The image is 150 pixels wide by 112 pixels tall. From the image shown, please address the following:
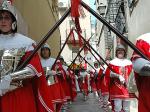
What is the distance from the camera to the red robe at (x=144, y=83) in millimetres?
4785

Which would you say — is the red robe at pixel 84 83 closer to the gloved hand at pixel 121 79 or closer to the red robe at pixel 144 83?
the gloved hand at pixel 121 79

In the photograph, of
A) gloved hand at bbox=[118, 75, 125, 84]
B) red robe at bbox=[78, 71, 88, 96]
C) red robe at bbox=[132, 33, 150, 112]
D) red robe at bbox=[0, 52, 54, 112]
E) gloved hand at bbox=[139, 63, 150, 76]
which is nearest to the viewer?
gloved hand at bbox=[139, 63, 150, 76]

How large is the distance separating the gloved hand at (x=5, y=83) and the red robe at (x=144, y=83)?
1.25 m

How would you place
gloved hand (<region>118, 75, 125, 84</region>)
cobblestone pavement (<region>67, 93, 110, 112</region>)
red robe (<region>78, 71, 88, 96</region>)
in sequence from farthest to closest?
red robe (<region>78, 71, 88, 96</region>)
cobblestone pavement (<region>67, 93, 110, 112</region>)
gloved hand (<region>118, 75, 125, 84</region>)

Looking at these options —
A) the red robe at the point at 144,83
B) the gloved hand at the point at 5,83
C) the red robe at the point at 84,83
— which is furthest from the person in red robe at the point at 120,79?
the red robe at the point at 84,83

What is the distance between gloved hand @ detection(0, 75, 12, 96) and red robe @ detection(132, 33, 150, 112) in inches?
49.3

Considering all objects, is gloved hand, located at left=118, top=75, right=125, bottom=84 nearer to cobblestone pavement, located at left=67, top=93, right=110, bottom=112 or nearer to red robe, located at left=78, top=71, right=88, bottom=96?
cobblestone pavement, located at left=67, top=93, right=110, bottom=112

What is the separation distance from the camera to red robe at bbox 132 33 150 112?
4.79 metres

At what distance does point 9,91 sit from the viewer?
483 cm

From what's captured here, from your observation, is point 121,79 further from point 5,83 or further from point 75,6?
point 5,83

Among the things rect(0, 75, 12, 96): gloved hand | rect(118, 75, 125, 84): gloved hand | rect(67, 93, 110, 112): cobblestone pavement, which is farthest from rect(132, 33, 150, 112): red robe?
rect(67, 93, 110, 112): cobblestone pavement

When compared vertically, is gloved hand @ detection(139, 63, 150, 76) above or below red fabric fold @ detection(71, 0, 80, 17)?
below

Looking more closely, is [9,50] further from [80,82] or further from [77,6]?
[80,82]

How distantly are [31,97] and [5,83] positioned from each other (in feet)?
1.74
